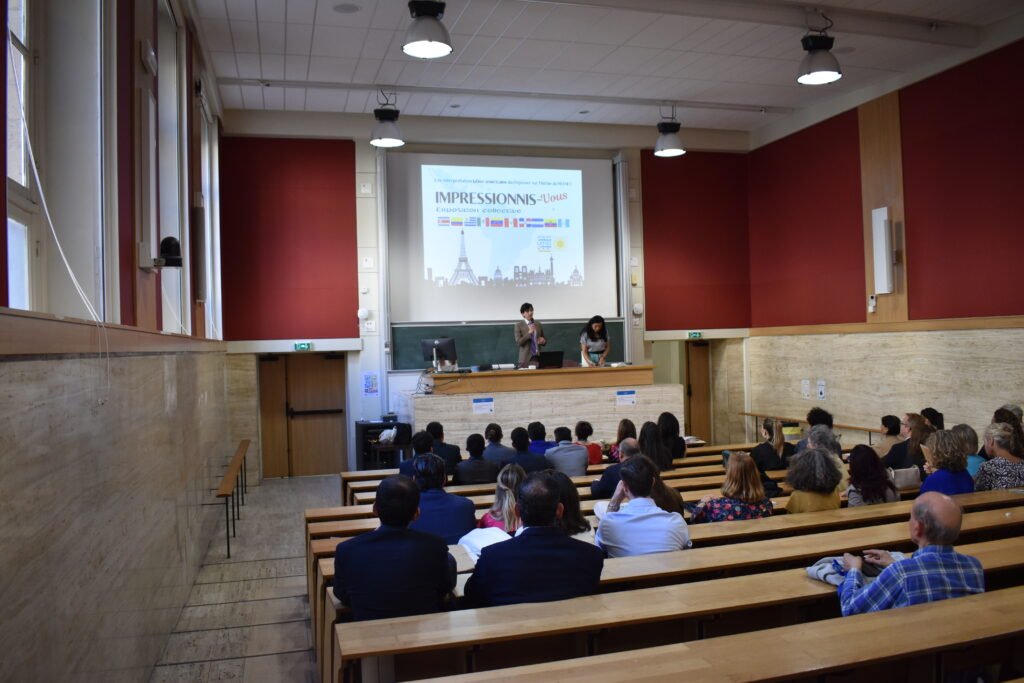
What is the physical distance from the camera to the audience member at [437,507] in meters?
3.79

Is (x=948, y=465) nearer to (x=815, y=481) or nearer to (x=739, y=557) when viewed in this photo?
(x=815, y=481)

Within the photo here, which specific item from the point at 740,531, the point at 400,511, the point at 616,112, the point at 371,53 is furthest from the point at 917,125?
the point at 400,511

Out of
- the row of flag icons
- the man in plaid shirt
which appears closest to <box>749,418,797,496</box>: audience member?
the man in plaid shirt

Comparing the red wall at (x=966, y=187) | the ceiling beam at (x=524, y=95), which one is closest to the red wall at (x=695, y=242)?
the ceiling beam at (x=524, y=95)

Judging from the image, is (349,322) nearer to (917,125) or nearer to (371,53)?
(371,53)

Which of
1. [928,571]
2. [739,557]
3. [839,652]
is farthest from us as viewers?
[739,557]

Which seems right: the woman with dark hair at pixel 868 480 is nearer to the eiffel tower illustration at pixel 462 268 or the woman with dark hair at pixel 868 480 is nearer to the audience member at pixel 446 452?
the audience member at pixel 446 452

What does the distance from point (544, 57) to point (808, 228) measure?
15.3 ft

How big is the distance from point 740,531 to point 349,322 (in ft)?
25.7

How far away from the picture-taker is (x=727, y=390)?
12.2 meters

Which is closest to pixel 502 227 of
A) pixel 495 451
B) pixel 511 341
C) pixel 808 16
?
pixel 511 341

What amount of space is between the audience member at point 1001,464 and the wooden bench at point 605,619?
5.93 feet

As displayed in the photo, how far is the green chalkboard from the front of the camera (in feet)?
35.3

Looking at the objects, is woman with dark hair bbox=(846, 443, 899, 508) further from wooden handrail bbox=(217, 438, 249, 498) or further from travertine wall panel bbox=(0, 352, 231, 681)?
wooden handrail bbox=(217, 438, 249, 498)
